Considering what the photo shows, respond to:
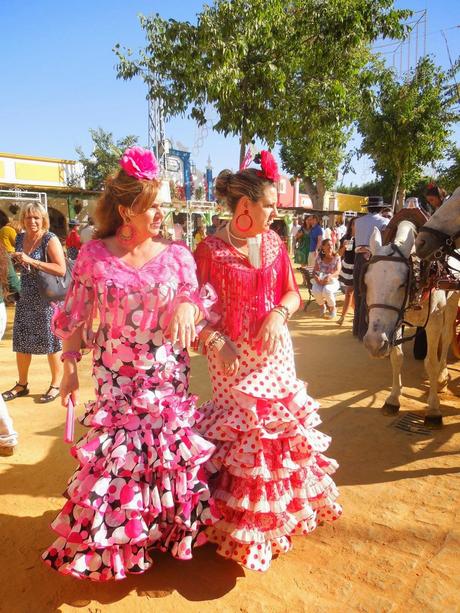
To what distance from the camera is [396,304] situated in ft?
11.2

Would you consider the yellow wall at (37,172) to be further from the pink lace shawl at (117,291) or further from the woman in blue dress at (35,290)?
the pink lace shawl at (117,291)

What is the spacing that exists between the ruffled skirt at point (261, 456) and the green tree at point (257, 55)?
20.8ft

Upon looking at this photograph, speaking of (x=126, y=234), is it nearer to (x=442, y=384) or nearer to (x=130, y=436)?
(x=130, y=436)

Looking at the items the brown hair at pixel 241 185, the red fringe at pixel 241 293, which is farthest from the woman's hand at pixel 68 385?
the brown hair at pixel 241 185

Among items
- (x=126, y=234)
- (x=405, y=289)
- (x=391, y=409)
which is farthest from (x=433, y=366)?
(x=126, y=234)

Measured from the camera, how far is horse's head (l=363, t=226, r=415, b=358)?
3307 millimetres

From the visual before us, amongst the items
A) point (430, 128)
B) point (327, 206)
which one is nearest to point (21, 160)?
point (430, 128)

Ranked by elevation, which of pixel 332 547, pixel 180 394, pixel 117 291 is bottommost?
pixel 332 547

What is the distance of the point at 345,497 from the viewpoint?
3.01 meters

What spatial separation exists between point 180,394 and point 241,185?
1086mm

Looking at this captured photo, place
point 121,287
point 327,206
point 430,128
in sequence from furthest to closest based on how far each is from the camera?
point 327,206, point 430,128, point 121,287

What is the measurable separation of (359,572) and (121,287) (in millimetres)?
1911

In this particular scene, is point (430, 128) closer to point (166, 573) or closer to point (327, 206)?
point (166, 573)

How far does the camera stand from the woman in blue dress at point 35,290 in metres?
4.45
